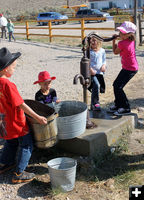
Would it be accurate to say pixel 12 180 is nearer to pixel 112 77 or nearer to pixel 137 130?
pixel 137 130

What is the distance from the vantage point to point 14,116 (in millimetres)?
3238

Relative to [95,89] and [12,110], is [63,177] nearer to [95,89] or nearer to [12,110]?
[12,110]

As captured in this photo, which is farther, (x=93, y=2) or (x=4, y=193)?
(x=93, y=2)

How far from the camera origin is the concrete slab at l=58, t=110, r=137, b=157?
12.5 ft

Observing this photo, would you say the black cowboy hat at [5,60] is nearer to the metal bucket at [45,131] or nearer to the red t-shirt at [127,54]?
the metal bucket at [45,131]

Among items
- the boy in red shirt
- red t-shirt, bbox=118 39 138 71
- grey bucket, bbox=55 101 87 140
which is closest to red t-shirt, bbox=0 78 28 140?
the boy in red shirt

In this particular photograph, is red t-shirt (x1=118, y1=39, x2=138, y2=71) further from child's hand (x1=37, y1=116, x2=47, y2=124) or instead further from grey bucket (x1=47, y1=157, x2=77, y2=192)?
grey bucket (x1=47, y1=157, x2=77, y2=192)

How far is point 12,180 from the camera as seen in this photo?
3402 mm

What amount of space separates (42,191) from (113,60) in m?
8.13

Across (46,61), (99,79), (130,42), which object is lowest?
(46,61)

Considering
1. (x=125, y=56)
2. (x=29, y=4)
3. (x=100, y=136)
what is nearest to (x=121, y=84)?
(x=125, y=56)

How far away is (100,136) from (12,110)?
1.25 meters

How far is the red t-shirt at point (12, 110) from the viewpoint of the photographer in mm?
3121

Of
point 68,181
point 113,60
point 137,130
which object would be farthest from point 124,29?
point 113,60
